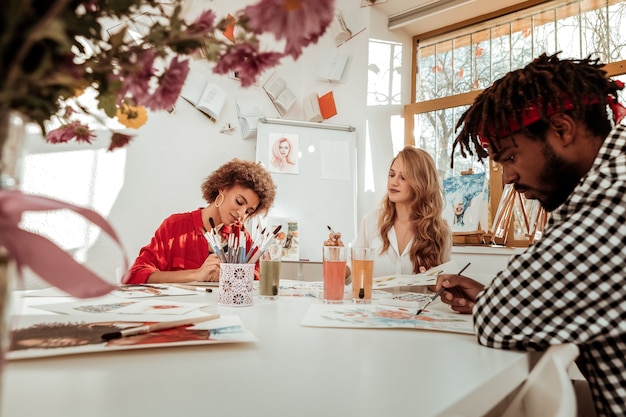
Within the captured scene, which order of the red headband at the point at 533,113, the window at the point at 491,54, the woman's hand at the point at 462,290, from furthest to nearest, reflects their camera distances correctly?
the window at the point at 491,54 → the woman's hand at the point at 462,290 → the red headband at the point at 533,113

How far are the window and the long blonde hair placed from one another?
72 cm

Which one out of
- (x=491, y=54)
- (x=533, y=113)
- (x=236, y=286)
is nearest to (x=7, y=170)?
(x=236, y=286)

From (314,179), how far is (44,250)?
292 centimetres

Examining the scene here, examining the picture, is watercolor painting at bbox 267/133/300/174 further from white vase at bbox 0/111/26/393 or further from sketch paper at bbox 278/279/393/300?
white vase at bbox 0/111/26/393

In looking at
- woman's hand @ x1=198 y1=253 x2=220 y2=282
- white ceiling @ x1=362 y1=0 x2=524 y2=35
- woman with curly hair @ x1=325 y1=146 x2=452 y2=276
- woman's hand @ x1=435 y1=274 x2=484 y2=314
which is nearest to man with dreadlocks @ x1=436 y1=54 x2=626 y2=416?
woman's hand @ x1=435 y1=274 x2=484 y2=314

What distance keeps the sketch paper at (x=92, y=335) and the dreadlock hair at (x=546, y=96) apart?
725 mm

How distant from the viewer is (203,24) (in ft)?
1.09

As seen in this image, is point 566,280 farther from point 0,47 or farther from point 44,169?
point 44,169

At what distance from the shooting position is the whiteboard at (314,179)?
3.05m

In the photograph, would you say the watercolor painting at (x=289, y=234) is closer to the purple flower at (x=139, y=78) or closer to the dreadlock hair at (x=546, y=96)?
the dreadlock hair at (x=546, y=96)

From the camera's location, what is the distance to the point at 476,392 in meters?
0.46

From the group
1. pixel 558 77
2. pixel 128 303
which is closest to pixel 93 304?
pixel 128 303

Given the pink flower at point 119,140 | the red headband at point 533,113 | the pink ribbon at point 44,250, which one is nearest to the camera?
the pink ribbon at point 44,250

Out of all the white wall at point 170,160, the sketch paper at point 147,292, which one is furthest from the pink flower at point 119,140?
Result: the white wall at point 170,160
